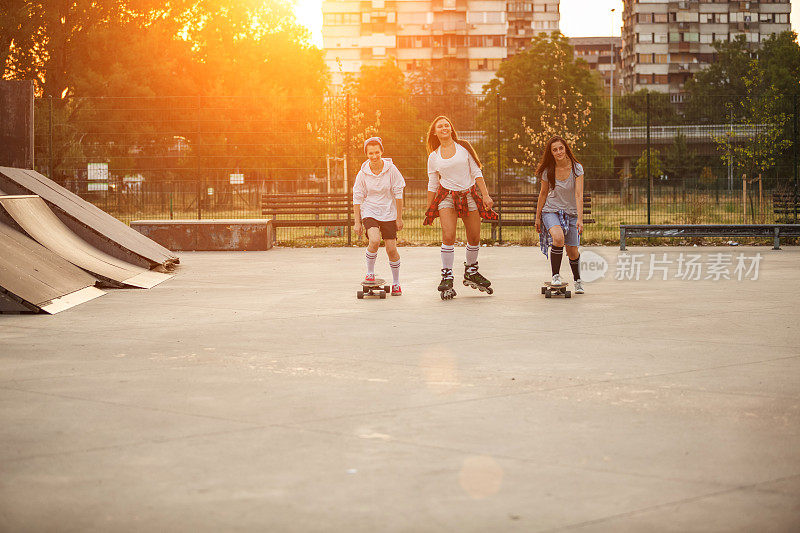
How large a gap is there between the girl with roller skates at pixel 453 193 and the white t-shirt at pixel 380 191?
416 mm

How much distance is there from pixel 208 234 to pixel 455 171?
9.43 meters

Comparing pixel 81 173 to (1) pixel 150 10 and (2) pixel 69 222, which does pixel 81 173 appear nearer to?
(2) pixel 69 222

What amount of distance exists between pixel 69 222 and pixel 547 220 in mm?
6460

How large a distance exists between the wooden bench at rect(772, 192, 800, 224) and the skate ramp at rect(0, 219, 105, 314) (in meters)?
14.4

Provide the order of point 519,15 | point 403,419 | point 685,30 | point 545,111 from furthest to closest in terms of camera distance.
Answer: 1. point 519,15
2. point 685,30
3. point 545,111
4. point 403,419

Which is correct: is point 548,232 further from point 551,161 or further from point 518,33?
point 518,33

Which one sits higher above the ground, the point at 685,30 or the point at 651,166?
the point at 685,30

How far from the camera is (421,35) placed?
118625 millimetres

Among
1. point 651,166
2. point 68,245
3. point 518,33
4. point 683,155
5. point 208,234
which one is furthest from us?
point 518,33

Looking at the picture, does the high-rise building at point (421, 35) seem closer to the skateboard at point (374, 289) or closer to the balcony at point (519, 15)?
the balcony at point (519, 15)

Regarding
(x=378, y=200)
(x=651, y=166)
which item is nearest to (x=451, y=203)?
(x=378, y=200)

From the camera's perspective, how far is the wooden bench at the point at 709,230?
56.6 feet

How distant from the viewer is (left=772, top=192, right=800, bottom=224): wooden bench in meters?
20.3

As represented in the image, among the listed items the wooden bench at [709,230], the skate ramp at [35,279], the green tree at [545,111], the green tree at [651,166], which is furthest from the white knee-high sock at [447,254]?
the green tree at [651,166]
